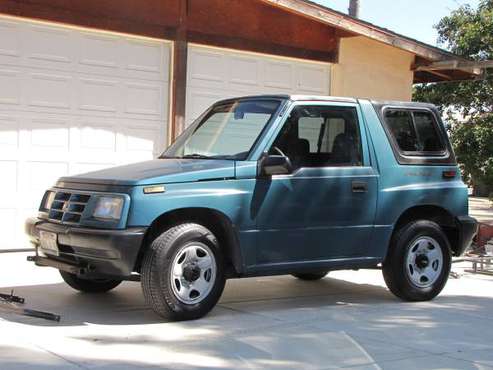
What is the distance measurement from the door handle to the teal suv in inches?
0.4

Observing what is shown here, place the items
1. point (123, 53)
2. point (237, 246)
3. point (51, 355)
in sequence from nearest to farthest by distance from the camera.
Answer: point (51, 355)
point (237, 246)
point (123, 53)

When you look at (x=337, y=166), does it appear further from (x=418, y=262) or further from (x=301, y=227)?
(x=418, y=262)

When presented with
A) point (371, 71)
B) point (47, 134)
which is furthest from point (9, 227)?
point (371, 71)

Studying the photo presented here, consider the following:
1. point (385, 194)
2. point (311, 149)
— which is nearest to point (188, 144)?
point (311, 149)

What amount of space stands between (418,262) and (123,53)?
219 inches

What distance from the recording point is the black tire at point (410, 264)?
7551mm

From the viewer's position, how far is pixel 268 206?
6754 millimetres

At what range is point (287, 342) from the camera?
5887mm

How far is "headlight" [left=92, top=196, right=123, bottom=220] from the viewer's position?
612 cm

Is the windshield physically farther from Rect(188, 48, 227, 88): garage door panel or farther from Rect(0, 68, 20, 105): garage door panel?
Rect(188, 48, 227, 88): garage door panel

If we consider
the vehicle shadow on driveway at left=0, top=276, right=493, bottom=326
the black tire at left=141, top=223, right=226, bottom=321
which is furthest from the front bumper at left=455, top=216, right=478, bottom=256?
the black tire at left=141, top=223, right=226, bottom=321

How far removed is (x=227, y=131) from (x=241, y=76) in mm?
5060

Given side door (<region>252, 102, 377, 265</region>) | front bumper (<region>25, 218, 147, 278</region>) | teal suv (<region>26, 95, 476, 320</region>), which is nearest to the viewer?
front bumper (<region>25, 218, 147, 278</region>)

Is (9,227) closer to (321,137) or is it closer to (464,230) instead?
(321,137)
